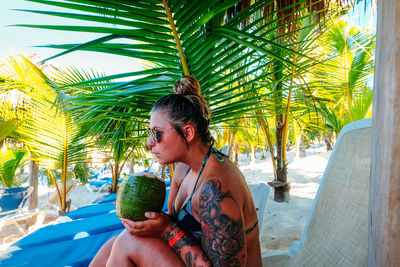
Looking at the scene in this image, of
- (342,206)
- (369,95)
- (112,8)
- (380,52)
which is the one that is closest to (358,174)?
(342,206)

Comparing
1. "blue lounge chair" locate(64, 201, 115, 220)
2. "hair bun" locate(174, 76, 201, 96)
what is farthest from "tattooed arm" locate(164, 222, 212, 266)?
"blue lounge chair" locate(64, 201, 115, 220)

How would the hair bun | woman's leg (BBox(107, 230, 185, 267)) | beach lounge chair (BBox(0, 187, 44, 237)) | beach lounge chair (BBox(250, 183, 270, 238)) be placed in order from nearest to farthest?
woman's leg (BBox(107, 230, 185, 267)), the hair bun, beach lounge chair (BBox(250, 183, 270, 238)), beach lounge chair (BBox(0, 187, 44, 237))

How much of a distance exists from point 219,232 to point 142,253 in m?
0.39

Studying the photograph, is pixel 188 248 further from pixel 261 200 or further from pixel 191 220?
pixel 261 200

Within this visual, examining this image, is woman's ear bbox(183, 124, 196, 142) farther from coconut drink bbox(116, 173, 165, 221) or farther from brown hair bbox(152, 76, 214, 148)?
coconut drink bbox(116, 173, 165, 221)

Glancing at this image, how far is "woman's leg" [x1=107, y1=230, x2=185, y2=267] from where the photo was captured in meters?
0.90

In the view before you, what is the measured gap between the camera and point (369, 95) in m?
4.08

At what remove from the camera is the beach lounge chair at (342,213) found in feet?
3.96

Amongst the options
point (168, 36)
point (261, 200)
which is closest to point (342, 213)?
point (261, 200)

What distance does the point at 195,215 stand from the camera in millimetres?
939

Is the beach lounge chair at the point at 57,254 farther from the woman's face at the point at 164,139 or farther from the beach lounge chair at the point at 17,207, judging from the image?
the beach lounge chair at the point at 17,207

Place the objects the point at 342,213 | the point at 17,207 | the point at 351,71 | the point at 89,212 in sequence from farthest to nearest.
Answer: the point at 351,71
the point at 17,207
the point at 89,212
the point at 342,213

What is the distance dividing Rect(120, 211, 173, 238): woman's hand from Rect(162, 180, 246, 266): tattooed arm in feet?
0.51

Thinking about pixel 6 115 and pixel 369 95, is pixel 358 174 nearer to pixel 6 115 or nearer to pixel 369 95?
pixel 369 95
